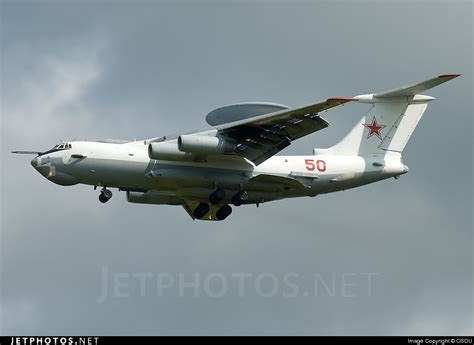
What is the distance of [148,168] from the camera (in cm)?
2822

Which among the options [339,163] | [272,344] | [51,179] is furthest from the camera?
[339,163]

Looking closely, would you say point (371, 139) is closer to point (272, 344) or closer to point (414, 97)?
point (414, 97)

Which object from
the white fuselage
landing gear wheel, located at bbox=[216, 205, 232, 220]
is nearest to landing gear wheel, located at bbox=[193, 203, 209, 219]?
landing gear wheel, located at bbox=[216, 205, 232, 220]

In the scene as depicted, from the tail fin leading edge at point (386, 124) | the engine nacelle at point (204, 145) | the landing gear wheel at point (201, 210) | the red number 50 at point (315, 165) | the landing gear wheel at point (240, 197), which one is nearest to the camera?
the engine nacelle at point (204, 145)

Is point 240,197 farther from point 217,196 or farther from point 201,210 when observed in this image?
point 201,210

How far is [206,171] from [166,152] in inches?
51.9

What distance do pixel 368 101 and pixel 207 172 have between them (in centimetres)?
486

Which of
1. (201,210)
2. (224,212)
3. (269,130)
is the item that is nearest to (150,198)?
(201,210)

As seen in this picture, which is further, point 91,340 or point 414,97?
point 414,97

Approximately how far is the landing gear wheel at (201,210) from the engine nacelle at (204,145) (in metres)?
2.53

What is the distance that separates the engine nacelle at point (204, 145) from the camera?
27672 millimetres

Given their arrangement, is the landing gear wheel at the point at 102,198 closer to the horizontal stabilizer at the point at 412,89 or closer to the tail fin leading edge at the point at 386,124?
the tail fin leading edge at the point at 386,124

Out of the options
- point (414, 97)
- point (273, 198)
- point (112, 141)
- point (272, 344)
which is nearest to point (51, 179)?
A: point (112, 141)

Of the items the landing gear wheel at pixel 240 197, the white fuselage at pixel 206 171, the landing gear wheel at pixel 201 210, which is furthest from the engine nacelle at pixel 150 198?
the landing gear wheel at pixel 240 197
